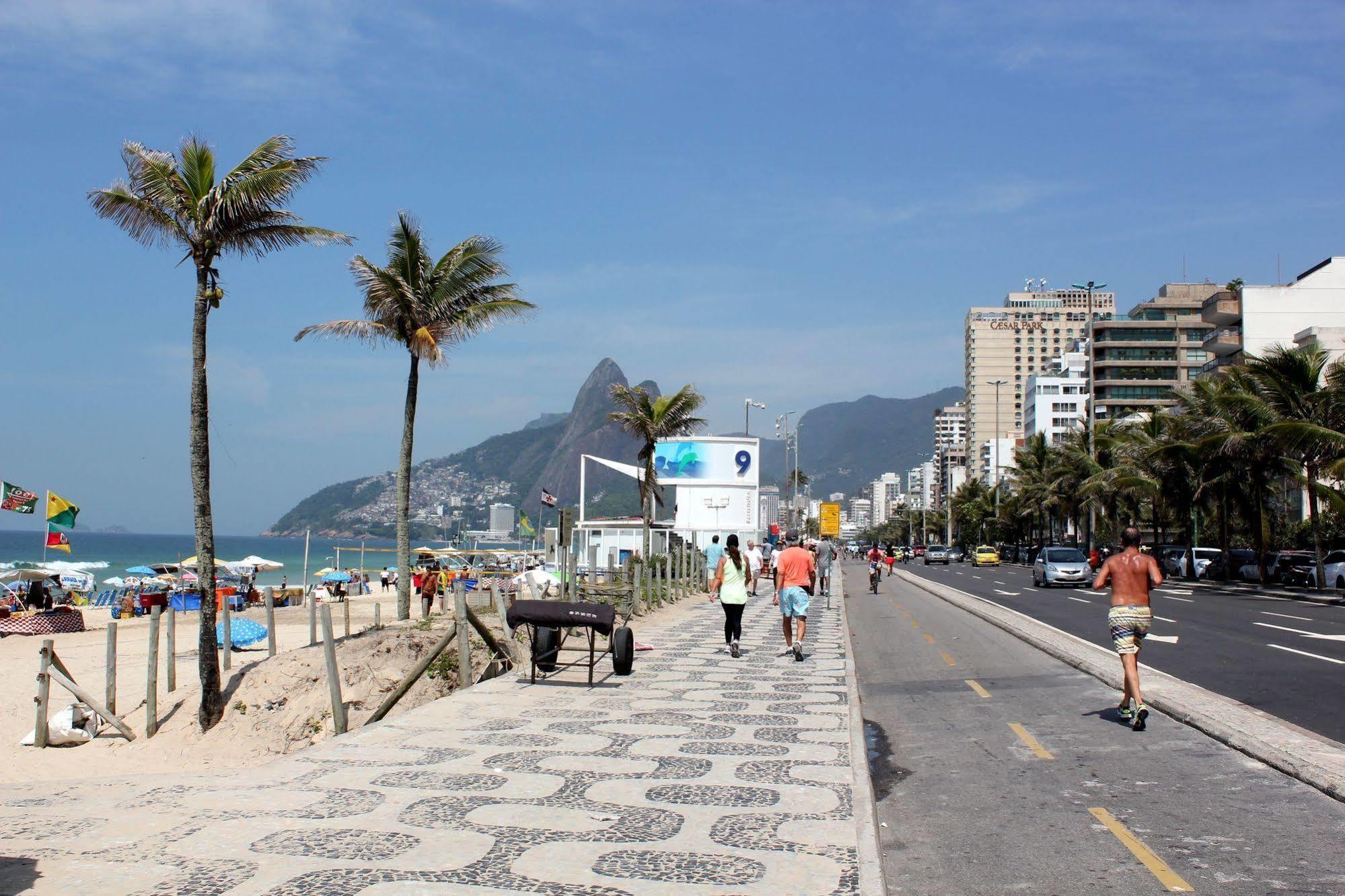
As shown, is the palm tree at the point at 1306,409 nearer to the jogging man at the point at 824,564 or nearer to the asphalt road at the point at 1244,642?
the asphalt road at the point at 1244,642

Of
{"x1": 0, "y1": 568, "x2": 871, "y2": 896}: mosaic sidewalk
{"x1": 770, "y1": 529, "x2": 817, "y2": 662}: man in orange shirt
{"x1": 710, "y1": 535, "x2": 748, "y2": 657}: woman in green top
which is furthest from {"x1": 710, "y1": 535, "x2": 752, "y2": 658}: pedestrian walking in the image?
{"x1": 0, "y1": 568, "x2": 871, "y2": 896}: mosaic sidewalk

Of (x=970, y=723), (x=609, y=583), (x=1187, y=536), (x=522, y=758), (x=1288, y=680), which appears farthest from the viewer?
(x=1187, y=536)

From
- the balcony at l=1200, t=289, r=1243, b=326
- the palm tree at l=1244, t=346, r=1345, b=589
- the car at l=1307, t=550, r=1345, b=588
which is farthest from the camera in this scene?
the balcony at l=1200, t=289, r=1243, b=326

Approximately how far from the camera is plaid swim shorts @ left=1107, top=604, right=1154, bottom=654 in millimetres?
9844

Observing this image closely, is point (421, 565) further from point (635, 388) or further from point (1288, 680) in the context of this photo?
point (1288, 680)

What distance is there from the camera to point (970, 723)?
10.4m

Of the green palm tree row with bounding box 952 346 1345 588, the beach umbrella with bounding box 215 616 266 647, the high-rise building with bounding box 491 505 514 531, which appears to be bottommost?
the beach umbrella with bounding box 215 616 266 647

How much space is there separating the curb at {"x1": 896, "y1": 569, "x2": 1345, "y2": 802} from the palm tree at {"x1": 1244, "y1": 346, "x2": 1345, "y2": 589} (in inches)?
912

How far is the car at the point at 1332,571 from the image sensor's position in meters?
37.7

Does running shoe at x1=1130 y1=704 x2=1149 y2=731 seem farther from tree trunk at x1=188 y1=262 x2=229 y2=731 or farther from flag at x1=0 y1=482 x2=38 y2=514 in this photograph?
flag at x1=0 y1=482 x2=38 y2=514

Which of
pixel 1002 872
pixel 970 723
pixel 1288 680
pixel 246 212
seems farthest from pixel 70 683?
pixel 1288 680

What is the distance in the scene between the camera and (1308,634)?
19891 millimetres

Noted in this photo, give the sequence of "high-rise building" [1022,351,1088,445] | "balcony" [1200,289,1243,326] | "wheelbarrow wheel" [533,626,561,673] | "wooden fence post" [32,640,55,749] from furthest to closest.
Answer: "high-rise building" [1022,351,1088,445], "balcony" [1200,289,1243,326], "wooden fence post" [32,640,55,749], "wheelbarrow wheel" [533,626,561,673]

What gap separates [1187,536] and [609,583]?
128 feet
